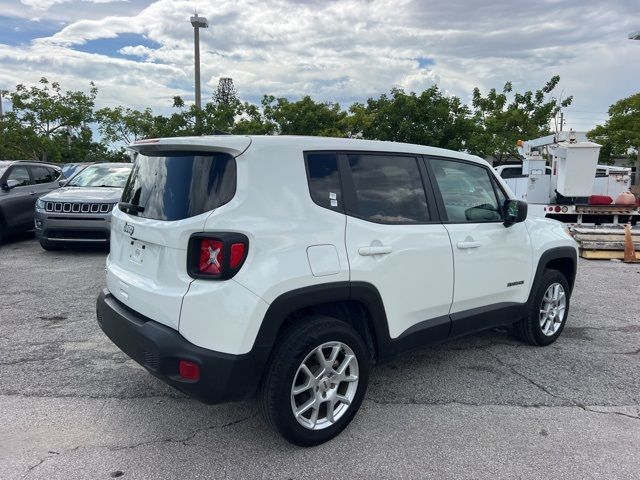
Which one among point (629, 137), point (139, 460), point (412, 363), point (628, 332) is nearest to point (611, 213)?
point (628, 332)

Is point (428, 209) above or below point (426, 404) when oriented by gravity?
above

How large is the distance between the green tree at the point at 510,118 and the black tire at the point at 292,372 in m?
23.0

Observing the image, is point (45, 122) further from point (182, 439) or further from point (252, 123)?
point (182, 439)

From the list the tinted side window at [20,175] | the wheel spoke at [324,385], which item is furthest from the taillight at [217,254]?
the tinted side window at [20,175]

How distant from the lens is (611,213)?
1250 centimetres

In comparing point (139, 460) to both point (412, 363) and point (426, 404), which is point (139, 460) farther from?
point (412, 363)

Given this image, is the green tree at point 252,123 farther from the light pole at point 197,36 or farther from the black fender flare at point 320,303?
the black fender flare at point 320,303

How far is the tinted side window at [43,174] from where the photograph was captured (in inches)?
424

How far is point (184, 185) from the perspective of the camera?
293cm

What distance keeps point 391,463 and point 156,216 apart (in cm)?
199

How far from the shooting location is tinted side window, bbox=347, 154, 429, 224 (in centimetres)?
330

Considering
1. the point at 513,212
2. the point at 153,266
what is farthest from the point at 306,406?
the point at 513,212

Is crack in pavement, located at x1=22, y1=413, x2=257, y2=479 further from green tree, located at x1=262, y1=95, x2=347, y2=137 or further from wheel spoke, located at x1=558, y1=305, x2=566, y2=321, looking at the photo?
green tree, located at x1=262, y1=95, x2=347, y2=137

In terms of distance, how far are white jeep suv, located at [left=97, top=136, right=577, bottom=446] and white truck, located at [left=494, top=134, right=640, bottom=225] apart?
31.7ft
